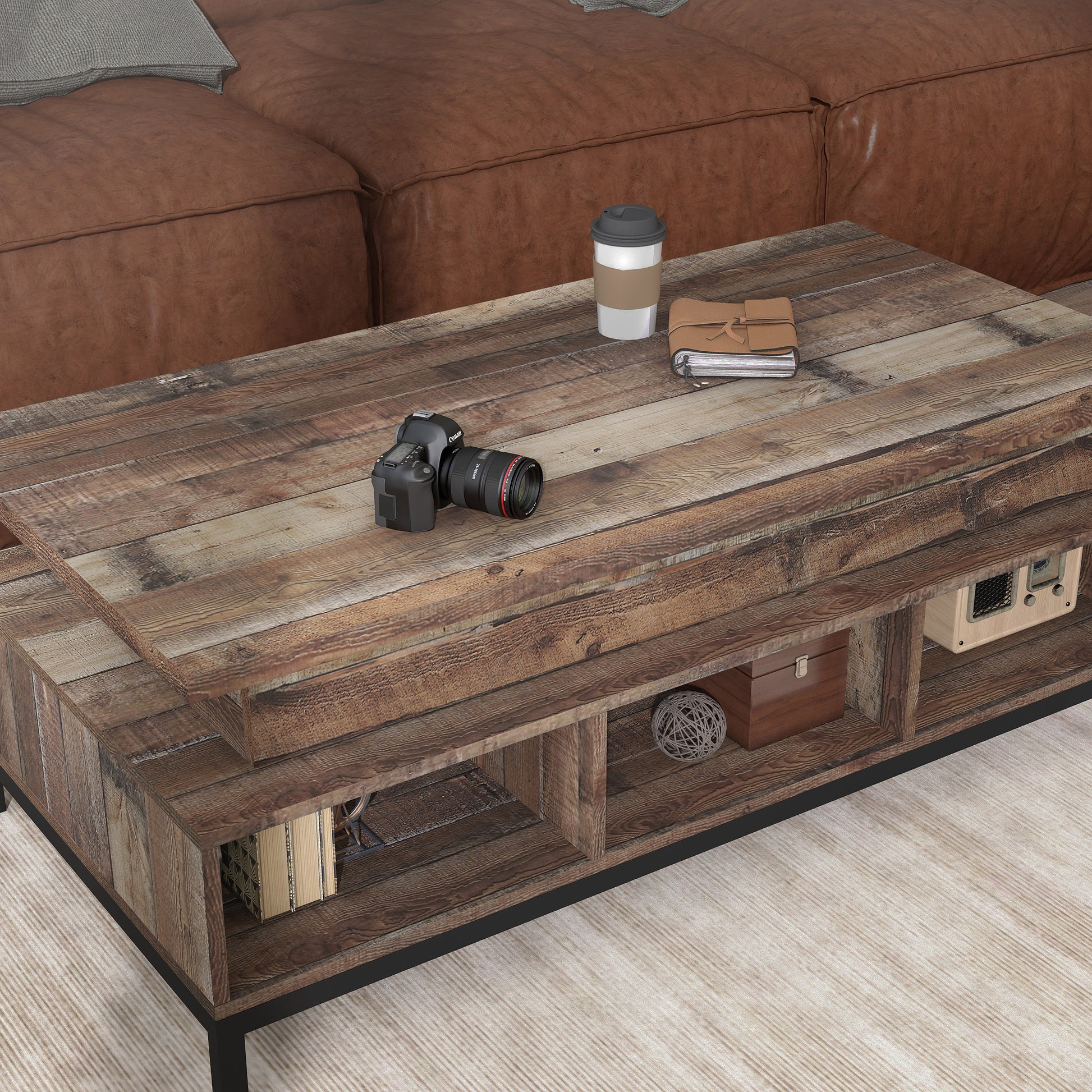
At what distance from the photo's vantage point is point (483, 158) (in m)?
2.31

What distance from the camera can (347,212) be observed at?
7.38 feet

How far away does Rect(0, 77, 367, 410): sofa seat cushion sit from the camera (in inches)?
80.9

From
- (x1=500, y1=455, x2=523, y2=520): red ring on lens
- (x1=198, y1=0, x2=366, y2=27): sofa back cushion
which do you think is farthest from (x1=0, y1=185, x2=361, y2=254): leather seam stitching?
(x1=500, y1=455, x2=523, y2=520): red ring on lens

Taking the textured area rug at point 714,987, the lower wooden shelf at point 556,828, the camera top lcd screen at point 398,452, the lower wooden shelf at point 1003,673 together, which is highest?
the camera top lcd screen at point 398,452

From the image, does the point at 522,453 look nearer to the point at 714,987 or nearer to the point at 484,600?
the point at 484,600

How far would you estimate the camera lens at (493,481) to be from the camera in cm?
132

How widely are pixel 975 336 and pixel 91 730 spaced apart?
1.09 metres

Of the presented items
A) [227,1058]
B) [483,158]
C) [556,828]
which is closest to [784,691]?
[556,828]

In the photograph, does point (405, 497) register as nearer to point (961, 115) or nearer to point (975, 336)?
point (975, 336)

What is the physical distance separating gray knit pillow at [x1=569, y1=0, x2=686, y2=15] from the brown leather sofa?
3cm

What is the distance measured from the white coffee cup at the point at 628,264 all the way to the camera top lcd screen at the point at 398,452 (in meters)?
0.44

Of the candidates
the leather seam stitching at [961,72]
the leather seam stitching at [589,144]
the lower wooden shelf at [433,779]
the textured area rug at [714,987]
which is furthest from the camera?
the leather seam stitching at [961,72]

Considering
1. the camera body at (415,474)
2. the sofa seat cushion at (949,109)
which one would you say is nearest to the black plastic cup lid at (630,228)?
the camera body at (415,474)

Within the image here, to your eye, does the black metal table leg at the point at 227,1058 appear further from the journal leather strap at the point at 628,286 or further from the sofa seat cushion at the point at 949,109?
the sofa seat cushion at the point at 949,109
